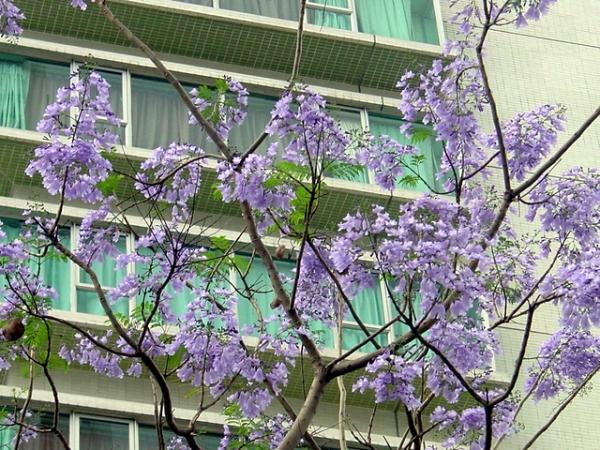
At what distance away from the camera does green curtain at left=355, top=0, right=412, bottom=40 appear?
26.5 m

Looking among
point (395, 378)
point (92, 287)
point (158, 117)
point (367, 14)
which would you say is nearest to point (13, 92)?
point (158, 117)

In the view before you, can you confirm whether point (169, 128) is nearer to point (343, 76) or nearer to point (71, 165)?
point (343, 76)

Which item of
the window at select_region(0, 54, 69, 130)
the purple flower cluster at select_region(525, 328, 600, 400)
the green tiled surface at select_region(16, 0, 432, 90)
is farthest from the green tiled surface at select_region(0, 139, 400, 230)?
the purple flower cluster at select_region(525, 328, 600, 400)

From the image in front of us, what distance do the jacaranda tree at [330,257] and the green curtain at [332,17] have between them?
1137cm

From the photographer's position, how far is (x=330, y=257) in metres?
13.4

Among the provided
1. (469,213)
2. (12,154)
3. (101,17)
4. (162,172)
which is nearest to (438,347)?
(469,213)

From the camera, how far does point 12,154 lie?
75.5 feet

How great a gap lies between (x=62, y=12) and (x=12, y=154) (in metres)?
2.71

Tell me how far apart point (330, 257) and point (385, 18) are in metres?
13.8

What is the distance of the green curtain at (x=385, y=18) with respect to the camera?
26547mm

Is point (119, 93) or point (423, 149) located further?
point (423, 149)

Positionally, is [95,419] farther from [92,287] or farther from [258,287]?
[258,287]

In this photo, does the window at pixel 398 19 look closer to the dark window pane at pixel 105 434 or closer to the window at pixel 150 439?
the window at pixel 150 439

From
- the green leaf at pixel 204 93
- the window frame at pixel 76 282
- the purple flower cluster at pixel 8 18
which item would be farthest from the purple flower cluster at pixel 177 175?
the window frame at pixel 76 282
